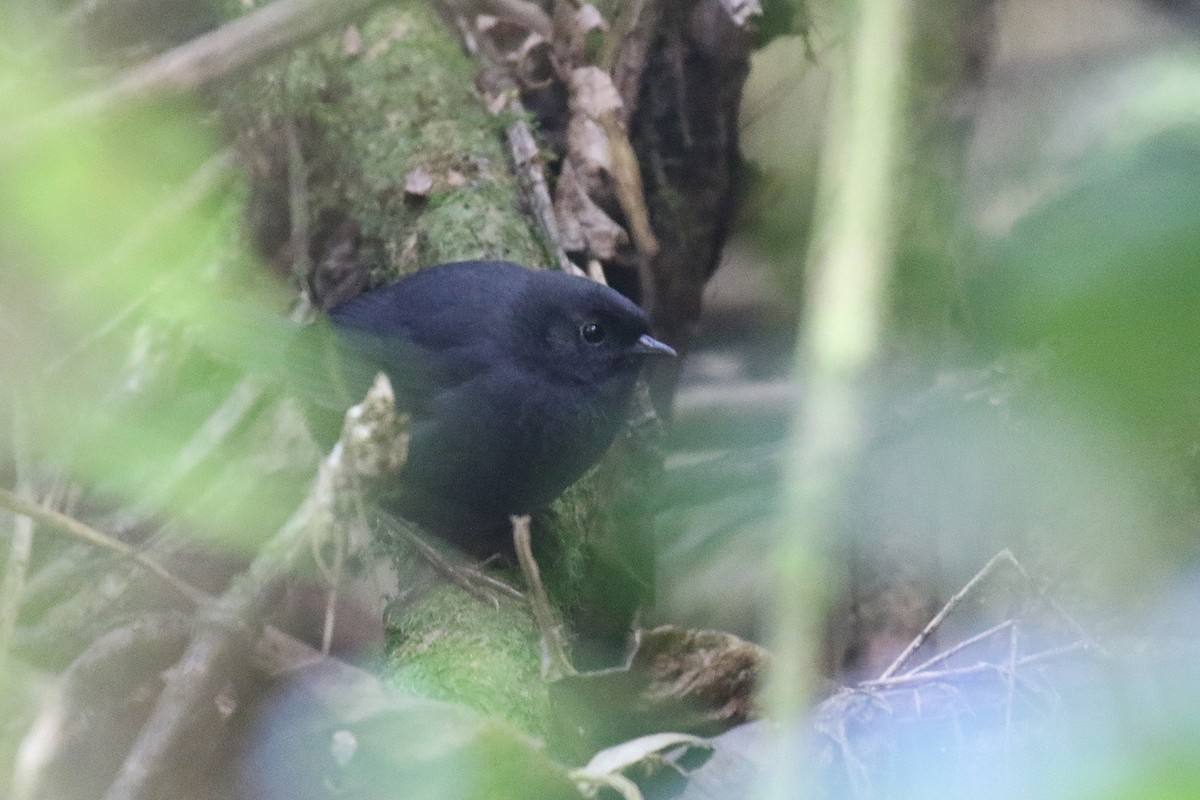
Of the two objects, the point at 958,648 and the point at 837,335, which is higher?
the point at 837,335

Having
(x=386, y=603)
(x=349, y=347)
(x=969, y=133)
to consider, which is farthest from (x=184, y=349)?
(x=969, y=133)

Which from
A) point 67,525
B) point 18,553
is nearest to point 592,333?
point 18,553

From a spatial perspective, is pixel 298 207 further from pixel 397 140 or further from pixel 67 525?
pixel 67 525

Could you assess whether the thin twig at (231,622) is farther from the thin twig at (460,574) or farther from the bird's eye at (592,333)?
the bird's eye at (592,333)

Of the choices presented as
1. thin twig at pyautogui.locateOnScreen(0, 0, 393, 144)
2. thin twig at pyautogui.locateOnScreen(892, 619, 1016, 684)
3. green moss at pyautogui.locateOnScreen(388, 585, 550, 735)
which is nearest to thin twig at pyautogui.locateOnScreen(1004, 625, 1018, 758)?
thin twig at pyautogui.locateOnScreen(892, 619, 1016, 684)

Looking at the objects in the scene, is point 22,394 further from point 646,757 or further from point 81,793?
point 646,757

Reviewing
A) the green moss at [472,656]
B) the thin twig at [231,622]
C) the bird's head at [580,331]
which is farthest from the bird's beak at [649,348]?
the thin twig at [231,622]

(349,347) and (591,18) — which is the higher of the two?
(591,18)
